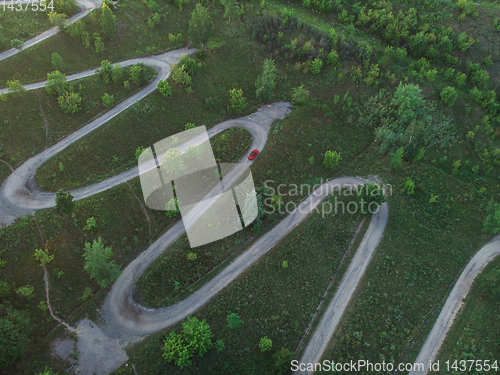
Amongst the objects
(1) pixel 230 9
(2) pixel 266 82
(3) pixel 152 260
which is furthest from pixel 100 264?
(1) pixel 230 9

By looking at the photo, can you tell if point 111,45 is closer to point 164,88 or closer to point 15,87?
point 164,88

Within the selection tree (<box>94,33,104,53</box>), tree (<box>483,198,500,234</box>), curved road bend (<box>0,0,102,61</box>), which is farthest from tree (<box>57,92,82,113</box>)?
tree (<box>483,198,500,234</box>)

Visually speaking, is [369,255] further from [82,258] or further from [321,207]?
[82,258]

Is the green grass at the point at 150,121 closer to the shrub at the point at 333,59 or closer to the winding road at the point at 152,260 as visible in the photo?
the winding road at the point at 152,260

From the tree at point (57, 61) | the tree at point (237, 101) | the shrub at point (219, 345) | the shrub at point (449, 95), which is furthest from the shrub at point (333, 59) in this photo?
the shrub at point (219, 345)

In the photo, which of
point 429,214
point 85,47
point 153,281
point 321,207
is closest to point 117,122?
point 85,47

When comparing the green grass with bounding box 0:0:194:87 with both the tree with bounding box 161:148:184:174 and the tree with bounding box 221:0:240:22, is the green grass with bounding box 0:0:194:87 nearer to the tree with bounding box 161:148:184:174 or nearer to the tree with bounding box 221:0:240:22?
the tree with bounding box 221:0:240:22
